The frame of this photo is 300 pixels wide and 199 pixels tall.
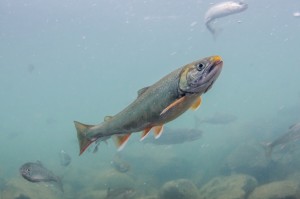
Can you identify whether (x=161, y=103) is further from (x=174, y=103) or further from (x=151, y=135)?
(x=151, y=135)

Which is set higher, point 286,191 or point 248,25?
point 248,25

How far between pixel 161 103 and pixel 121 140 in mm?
636

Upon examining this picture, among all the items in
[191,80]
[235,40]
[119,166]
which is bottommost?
[119,166]

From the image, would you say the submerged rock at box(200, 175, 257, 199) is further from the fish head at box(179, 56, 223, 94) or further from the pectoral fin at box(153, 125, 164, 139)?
the fish head at box(179, 56, 223, 94)

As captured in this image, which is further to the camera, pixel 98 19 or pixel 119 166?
pixel 98 19

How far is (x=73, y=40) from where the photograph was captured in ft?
164

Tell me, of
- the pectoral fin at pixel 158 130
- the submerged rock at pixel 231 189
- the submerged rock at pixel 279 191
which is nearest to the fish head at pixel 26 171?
the pectoral fin at pixel 158 130

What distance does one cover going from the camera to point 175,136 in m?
15.6

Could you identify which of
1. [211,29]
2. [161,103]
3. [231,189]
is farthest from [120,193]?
[211,29]

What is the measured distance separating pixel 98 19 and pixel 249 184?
36.5 m

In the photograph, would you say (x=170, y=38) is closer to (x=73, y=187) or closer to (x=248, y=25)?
(x=248, y=25)

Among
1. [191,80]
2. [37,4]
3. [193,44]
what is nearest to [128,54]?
[193,44]

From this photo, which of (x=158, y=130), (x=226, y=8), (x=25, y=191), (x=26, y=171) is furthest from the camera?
(x=25, y=191)

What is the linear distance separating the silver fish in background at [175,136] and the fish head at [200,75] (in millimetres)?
12778
